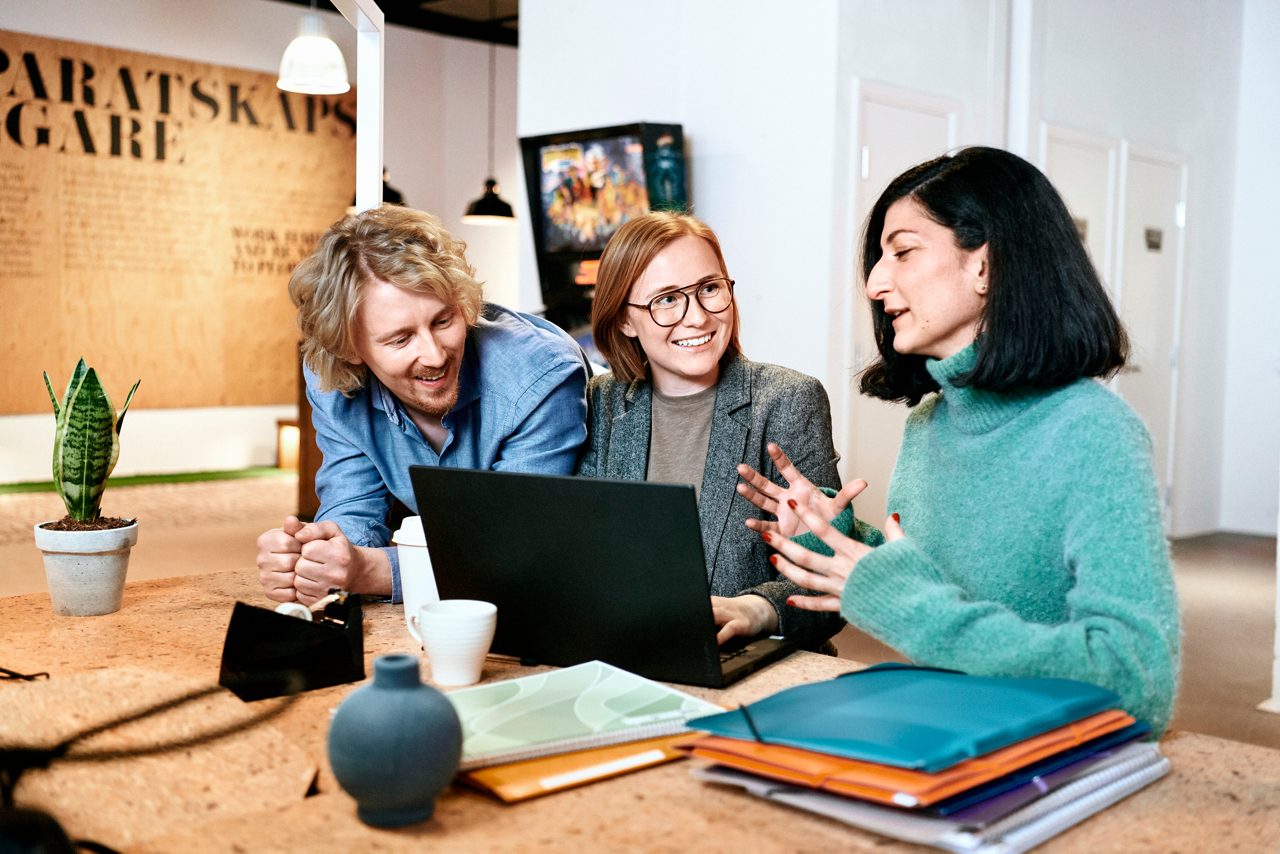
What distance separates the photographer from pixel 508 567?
1.41 meters

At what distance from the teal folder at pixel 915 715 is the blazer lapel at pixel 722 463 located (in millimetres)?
881

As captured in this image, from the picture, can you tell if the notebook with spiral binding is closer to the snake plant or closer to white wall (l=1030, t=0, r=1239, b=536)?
the snake plant

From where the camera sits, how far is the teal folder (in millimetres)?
924

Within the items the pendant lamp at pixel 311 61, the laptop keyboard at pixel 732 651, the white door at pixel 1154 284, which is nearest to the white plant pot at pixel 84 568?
the laptop keyboard at pixel 732 651

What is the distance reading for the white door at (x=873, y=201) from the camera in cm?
473

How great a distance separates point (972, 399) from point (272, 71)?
8.11 m

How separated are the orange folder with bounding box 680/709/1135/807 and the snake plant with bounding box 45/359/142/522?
44.2 inches

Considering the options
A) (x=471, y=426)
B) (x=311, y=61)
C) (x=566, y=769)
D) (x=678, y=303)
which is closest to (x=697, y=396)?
(x=678, y=303)

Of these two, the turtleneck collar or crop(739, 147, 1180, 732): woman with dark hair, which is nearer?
crop(739, 147, 1180, 732): woman with dark hair

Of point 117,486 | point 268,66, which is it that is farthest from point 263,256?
point 117,486

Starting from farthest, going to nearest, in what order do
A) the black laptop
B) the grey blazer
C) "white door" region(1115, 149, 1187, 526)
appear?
"white door" region(1115, 149, 1187, 526), the grey blazer, the black laptop

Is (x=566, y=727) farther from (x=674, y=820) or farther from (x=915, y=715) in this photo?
(x=915, y=715)

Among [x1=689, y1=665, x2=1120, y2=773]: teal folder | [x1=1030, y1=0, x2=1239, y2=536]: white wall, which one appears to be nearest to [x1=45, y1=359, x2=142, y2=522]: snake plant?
[x1=689, y1=665, x2=1120, y2=773]: teal folder

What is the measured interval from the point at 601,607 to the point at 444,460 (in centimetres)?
84
